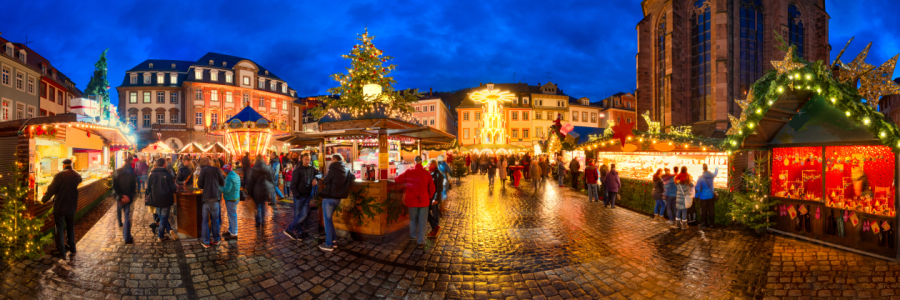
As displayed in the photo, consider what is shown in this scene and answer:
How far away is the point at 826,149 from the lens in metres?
7.31

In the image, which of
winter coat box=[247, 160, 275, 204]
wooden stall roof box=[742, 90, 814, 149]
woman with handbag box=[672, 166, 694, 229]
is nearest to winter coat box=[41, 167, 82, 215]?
winter coat box=[247, 160, 275, 204]

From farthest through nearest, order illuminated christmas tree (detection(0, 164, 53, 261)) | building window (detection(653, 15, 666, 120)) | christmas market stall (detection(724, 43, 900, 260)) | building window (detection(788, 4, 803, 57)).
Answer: building window (detection(653, 15, 666, 120)), building window (detection(788, 4, 803, 57)), christmas market stall (detection(724, 43, 900, 260)), illuminated christmas tree (detection(0, 164, 53, 261))

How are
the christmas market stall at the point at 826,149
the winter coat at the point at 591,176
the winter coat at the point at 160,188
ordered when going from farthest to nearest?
the winter coat at the point at 591,176 < the winter coat at the point at 160,188 < the christmas market stall at the point at 826,149

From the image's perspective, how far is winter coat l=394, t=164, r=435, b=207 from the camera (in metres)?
6.50

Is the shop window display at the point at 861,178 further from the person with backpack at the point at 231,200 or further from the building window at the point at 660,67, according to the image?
the building window at the point at 660,67

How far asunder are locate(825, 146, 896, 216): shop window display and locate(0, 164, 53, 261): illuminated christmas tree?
1329 centimetres

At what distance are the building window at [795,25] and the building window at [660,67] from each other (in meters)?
8.43

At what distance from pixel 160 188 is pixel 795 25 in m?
39.0

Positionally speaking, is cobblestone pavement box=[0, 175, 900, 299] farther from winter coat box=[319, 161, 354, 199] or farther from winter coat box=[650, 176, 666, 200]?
winter coat box=[650, 176, 666, 200]

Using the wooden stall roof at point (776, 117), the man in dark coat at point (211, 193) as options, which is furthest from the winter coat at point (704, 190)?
the man in dark coat at point (211, 193)

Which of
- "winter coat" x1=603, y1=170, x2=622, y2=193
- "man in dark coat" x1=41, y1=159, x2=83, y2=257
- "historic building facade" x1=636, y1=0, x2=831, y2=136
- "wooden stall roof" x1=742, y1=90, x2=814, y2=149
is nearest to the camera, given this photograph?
"man in dark coat" x1=41, y1=159, x2=83, y2=257

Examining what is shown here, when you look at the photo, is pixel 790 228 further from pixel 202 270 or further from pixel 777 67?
pixel 202 270

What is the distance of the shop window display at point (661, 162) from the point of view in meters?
8.95

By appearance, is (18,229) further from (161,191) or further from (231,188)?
(231,188)
